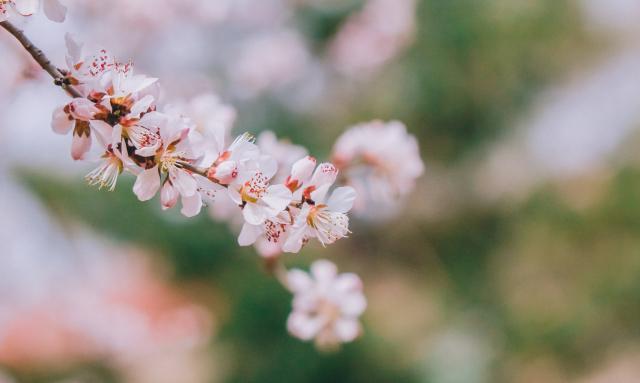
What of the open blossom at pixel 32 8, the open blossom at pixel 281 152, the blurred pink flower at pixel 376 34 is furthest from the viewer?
the blurred pink flower at pixel 376 34

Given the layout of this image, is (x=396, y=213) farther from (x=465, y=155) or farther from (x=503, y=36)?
(x=503, y=36)

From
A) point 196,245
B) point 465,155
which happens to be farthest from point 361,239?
point 196,245

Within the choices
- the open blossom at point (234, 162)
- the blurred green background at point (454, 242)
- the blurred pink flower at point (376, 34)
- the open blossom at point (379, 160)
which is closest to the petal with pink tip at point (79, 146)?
the open blossom at point (234, 162)

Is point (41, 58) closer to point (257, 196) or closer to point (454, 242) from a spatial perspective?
point (257, 196)

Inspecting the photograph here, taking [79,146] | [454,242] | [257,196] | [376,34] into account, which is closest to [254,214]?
[257,196]

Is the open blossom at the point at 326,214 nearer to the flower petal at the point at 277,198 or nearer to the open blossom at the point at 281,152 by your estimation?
the flower petal at the point at 277,198
